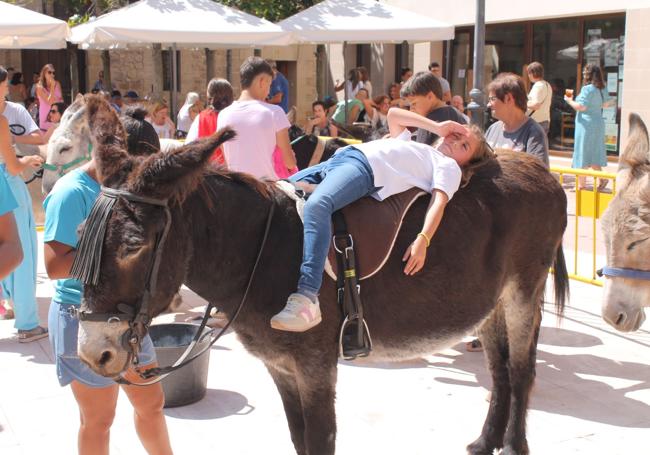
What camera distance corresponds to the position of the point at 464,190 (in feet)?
12.8

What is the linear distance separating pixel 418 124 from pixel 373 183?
0.70 m

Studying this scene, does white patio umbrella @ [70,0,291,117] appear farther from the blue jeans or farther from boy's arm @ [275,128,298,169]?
the blue jeans

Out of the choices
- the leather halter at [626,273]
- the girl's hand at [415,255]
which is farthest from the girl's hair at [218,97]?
the leather halter at [626,273]

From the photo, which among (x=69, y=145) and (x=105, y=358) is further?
(x=69, y=145)

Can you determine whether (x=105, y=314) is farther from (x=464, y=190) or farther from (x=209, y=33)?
(x=209, y=33)

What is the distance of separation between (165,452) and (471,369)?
116 inches

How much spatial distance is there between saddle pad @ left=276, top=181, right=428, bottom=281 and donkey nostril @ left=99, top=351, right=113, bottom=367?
98cm

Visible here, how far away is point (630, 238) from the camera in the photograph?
3.62 meters

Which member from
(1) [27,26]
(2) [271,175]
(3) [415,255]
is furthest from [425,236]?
(1) [27,26]

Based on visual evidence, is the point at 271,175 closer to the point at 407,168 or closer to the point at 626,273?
the point at 407,168

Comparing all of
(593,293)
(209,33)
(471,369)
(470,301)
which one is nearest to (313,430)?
(470,301)

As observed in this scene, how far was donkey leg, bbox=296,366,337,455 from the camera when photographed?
3279 millimetres

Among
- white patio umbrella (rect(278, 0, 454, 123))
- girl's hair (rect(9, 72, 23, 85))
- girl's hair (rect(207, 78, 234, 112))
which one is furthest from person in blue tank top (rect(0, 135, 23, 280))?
girl's hair (rect(9, 72, 23, 85))

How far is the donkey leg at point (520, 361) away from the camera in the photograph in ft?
14.1
